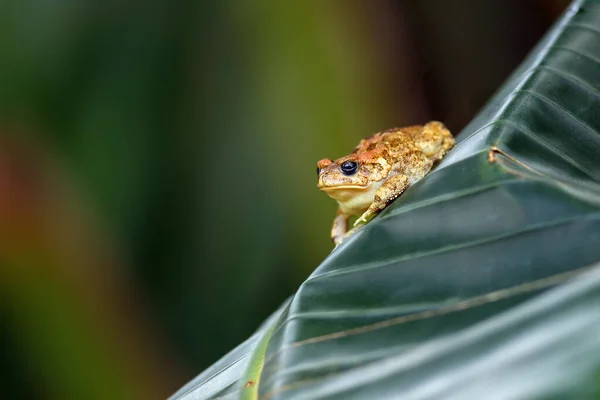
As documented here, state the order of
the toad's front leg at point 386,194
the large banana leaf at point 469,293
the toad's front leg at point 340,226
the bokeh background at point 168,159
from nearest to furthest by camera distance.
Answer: the large banana leaf at point 469,293 → the toad's front leg at point 386,194 → the toad's front leg at point 340,226 → the bokeh background at point 168,159

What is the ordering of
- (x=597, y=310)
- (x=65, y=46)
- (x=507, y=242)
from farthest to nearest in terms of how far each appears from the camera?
(x=65, y=46) < (x=507, y=242) < (x=597, y=310)

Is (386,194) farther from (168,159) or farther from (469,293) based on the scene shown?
(168,159)

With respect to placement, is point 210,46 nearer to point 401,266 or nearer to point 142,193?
point 142,193

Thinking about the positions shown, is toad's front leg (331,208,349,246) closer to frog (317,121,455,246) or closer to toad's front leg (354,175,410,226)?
frog (317,121,455,246)

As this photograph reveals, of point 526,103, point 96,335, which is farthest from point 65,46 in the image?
point 526,103

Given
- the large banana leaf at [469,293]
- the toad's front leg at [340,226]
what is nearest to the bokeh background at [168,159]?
the toad's front leg at [340,226]

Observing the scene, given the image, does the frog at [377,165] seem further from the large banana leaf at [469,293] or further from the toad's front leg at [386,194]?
the large banana leaf at [469,293]
